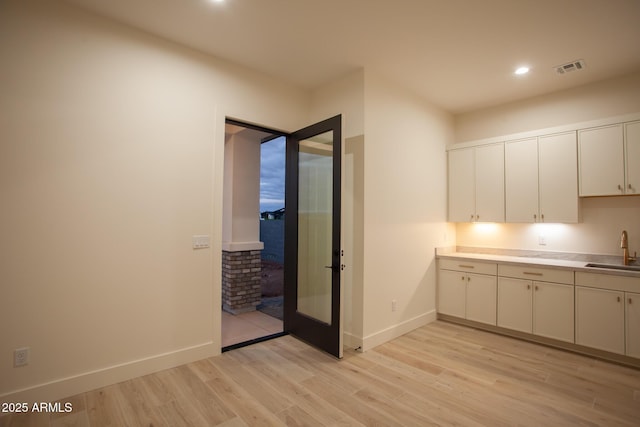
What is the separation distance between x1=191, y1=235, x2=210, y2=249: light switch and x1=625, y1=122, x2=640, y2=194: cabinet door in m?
4.32

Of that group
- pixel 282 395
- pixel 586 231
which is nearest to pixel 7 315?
pixel 282 395

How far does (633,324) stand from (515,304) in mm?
983

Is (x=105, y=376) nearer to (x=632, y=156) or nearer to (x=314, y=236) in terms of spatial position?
(x=314, y=236)

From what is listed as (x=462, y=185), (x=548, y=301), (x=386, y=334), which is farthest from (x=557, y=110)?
(x=386, y=334)

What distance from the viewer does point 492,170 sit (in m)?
4.23

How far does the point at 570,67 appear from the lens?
130 inches

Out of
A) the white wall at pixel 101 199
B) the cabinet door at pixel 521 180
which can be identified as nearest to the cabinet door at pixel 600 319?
the cabinet door at pixel 521 180

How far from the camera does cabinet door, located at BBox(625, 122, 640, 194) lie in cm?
323

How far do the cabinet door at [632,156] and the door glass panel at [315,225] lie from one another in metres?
3.09

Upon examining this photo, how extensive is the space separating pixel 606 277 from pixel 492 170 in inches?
67.7

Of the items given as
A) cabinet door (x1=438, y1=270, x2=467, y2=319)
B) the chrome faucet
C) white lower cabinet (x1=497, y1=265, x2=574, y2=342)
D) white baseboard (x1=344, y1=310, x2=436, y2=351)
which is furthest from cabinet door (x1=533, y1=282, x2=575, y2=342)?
white baseboard (x1=344, y1=310, x2=436, y2=351)

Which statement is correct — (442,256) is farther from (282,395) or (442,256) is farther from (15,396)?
(15,396)

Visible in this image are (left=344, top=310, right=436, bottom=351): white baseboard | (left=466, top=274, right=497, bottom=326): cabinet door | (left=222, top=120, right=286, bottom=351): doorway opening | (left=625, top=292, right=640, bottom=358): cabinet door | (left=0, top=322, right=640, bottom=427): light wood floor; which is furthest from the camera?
(left=222, top=120, right=286, bottom=351): doorway opening

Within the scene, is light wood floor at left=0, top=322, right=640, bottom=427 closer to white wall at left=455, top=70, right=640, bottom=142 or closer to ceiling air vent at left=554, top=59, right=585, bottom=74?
white wall at left=455, top=70, right=640, bottom=142
